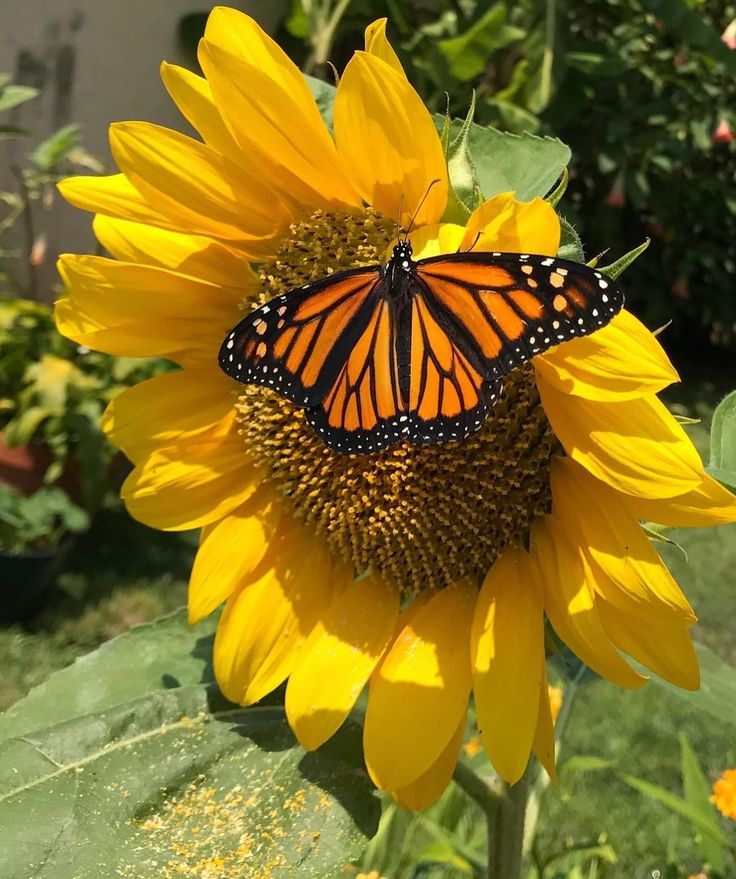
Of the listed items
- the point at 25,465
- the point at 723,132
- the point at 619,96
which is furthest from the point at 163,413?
the point at 723,132

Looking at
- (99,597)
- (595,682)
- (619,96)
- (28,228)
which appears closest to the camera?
(595,682)

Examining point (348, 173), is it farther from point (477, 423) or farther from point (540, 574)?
point (540, 574)

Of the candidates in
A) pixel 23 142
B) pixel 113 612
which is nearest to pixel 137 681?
pixel 113 612

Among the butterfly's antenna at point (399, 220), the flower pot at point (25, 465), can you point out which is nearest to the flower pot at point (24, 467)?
the flower pot at point (25, 465)

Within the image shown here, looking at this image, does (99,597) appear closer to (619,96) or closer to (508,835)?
(508,835)

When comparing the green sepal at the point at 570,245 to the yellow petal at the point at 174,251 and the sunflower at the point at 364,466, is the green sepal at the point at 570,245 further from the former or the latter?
the yellow petal at the point at 174,251

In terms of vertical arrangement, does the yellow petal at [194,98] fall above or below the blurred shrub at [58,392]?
above
